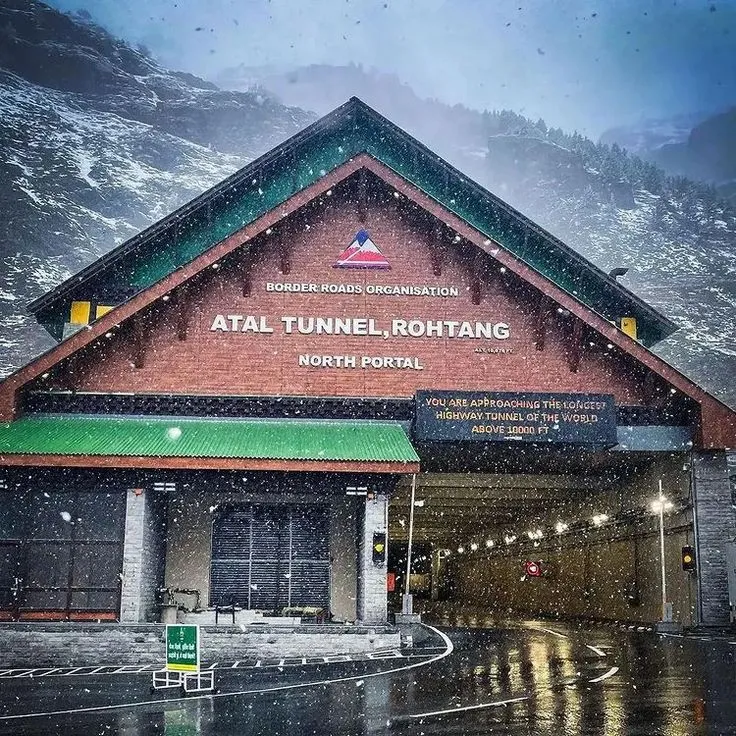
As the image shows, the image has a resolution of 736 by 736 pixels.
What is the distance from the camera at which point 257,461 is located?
22641 millimetres

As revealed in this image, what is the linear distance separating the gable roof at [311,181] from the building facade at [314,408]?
0.94m

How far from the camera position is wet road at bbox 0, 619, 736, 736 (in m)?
11.4

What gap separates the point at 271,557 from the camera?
2572 centimetres

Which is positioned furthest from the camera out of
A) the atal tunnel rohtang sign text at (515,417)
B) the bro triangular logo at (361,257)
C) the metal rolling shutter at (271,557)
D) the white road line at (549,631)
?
the white road line at (549,631)

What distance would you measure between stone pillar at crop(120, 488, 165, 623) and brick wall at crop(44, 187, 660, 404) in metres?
3.76

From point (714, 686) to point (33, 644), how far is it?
15.6m

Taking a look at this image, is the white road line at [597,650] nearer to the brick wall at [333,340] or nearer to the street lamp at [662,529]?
the street lamp at [662,529]

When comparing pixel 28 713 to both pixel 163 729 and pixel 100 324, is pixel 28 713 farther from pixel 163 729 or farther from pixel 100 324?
pixel 100 324

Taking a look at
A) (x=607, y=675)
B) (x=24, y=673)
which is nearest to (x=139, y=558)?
(x=24, y=673)

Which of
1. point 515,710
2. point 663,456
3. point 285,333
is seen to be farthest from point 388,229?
point 515,710

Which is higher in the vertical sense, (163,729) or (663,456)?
(663,456)

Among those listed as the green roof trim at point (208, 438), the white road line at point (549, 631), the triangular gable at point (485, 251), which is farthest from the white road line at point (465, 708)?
the white road line at point (549, 631)

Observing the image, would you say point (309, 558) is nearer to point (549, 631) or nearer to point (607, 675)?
point (549, 631)

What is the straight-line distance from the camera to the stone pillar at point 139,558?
22484mm
